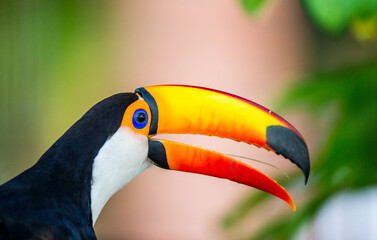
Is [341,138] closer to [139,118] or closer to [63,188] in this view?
[139,118]

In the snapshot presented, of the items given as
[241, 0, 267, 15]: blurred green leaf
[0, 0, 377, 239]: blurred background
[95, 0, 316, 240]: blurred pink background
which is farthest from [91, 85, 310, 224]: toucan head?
[95, 0, 316, 240]: blurred pink background

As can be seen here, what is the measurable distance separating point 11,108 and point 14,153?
1.24 feet

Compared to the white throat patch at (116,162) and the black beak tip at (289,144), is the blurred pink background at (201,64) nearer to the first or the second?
the white throat patch at (116,162)

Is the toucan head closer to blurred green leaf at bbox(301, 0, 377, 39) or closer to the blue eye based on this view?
the blue eye

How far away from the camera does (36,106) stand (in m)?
5.08

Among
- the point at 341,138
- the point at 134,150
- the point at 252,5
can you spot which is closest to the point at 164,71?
the point at 341,138

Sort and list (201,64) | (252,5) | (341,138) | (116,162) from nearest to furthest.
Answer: (116,162), (252,5), (341,138), (201,64)

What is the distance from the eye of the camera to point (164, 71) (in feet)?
15.8

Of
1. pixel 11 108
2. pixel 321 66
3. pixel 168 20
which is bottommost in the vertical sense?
pixel 11 108

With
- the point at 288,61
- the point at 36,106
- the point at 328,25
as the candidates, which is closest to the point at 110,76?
the point at 36,106

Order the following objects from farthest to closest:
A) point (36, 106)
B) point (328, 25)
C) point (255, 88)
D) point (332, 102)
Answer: point (36, 106) → point (255, 88) → point (332, 102) → point (328, 25)

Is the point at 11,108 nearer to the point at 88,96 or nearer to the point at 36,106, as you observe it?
the point at 36,106

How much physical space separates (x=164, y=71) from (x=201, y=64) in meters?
0.32

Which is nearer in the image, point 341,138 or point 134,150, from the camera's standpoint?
point 134,150
